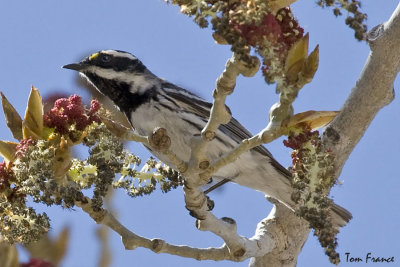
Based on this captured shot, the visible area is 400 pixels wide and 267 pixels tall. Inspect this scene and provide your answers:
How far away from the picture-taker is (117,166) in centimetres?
343

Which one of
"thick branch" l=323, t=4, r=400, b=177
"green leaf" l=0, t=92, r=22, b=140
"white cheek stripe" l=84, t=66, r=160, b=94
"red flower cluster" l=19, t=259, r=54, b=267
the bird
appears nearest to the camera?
"red flower cluster" l=19, t=259, r=54, b=267

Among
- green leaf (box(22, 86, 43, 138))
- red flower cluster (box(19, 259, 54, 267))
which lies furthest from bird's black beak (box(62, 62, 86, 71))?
red flower cluster (box(19, 259, 54, 267))

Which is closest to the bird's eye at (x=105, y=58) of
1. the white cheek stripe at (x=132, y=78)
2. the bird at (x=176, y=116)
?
the bird at (x=176, y=116)

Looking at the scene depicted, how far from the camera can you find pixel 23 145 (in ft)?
11.2

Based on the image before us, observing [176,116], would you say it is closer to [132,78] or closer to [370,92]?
[132,78]

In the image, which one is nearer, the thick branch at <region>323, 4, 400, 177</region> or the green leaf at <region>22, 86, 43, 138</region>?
the green leaf at <region>22, 86, 43, 138</region>

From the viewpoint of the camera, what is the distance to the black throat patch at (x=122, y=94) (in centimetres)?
568

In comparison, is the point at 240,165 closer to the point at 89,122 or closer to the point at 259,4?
the point at 89,122

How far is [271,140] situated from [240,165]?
110 inches

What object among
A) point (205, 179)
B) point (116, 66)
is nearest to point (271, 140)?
point (205, 179)

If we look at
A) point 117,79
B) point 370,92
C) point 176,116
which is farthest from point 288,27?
point 117,79

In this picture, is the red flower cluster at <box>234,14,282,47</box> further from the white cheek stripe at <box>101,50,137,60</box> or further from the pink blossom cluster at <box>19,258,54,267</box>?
the white cheek stripe at <box>101,50,137,60</box>

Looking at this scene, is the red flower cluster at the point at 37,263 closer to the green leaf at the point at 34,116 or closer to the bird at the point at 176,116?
the green leaf at the point at 34,116

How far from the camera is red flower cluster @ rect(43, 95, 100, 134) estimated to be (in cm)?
347
